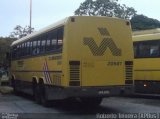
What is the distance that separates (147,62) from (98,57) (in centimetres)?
606

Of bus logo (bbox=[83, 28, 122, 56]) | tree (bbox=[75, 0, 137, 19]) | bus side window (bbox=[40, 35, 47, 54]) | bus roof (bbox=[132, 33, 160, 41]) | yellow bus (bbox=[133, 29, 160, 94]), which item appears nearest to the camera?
bus logo (bbox=[83, 28, 122, 56])

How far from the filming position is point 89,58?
15352 mm

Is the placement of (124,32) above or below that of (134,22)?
below

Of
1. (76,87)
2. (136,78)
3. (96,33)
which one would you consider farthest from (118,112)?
(136,78)

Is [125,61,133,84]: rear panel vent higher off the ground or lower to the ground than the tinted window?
lower

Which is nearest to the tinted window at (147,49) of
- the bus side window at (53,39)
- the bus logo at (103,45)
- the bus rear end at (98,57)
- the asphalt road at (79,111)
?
the asphalt road at (79,111)

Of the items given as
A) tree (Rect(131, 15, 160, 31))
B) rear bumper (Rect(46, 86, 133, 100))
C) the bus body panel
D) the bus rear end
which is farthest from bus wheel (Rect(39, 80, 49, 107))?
tree (Rect(131, 15, 160, 31))

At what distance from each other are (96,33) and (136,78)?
21.4 feet

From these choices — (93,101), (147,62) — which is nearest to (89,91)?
(93,101)

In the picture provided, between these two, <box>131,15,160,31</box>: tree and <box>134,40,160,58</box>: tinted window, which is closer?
<box>134,40,160,58</box>: tinted window

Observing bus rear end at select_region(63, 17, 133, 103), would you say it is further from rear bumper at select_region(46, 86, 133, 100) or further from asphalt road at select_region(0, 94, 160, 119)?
asphalt road at select_region(0, 94, 160, 119)

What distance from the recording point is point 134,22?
60.3 meters

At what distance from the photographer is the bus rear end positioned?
15117mm

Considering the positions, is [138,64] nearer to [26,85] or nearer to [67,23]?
[26,85]
